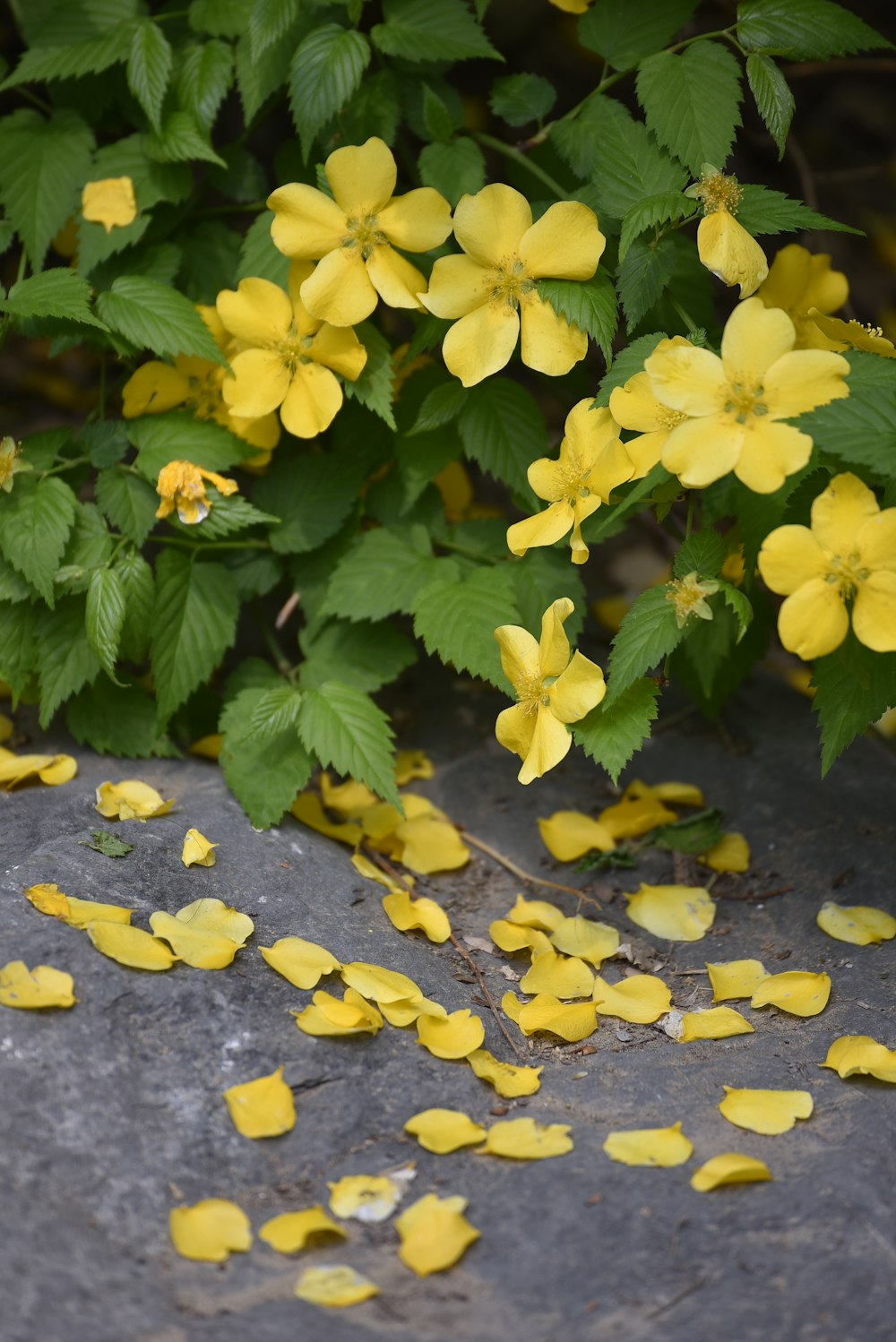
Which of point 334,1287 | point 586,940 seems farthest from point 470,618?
point 334,1287

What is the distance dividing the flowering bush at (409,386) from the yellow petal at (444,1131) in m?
0.60

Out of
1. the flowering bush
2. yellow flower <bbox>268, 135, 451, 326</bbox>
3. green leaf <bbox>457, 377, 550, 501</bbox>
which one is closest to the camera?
the flowering bush

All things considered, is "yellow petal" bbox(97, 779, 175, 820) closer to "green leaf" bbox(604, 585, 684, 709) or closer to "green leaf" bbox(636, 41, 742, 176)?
"green leaf" bbox(604, 585, 684, 709)

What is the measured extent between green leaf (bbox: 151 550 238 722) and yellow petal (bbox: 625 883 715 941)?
929 millimetres

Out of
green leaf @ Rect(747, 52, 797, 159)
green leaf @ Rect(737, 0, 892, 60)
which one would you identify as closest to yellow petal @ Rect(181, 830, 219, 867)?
green leaf @ Rect(747, 52, 797, 159)

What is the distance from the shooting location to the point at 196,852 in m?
1.99

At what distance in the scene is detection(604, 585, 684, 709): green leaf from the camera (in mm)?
1859

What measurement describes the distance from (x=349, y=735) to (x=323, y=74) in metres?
1.17

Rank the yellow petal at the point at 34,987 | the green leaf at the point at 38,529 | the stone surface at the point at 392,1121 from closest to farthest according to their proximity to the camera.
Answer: the stone surface at the point at 392,1121 → the yellow petal at the point at 34,987 → the green leaf at the point at 38,529

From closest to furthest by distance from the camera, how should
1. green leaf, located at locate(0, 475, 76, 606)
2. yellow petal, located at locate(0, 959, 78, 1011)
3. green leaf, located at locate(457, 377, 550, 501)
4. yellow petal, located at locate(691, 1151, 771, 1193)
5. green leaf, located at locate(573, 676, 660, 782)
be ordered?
yellow petal, located at locate(691, 1151, 771, 1193) < yellow petal, located at locate(0, 959, 78, 1011) < green leaf, located at locate(573, 676, 660, 782) < green leaf, located at locate(0, 475, 76, 606) < green leaf, located at locate(457, 377, 550, 501)

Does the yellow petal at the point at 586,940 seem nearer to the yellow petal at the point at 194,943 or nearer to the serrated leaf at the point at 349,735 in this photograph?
the serrated leaf at the point at 349,735

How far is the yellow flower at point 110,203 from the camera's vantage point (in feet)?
7.60

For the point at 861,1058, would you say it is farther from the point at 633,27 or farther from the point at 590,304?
the point at 633,27

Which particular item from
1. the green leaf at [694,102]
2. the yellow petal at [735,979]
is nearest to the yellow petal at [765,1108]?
the yellow petal at [735,979]
